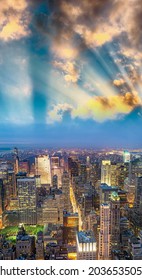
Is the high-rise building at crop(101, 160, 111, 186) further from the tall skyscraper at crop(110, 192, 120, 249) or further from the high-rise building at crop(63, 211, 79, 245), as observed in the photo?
the high-rise building at crop(63, 211, 79, 245)

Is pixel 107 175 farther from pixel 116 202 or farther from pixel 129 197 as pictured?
pixel 116 202

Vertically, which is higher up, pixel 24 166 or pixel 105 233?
pixel 24 166

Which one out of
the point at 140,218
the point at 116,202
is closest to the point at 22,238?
the point at 116,202

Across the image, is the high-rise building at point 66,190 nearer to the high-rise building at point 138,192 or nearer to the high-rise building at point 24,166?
the high-rise building at point 24,166

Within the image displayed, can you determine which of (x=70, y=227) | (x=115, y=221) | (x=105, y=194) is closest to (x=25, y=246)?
(x=70, y=227)

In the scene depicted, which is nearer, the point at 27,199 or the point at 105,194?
the point at 105,194

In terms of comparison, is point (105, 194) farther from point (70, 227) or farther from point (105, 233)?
point (105, 233)
